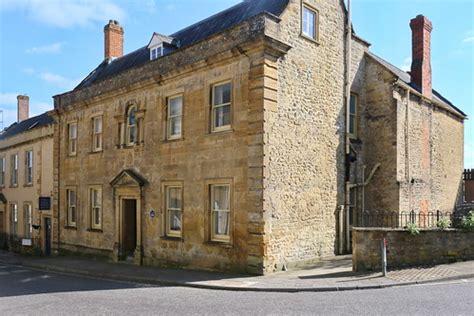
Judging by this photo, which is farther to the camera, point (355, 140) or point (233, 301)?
point (355, 140)

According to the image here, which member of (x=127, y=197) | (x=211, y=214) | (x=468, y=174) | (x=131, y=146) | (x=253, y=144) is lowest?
(x=211, y=214)

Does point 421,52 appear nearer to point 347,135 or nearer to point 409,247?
point 347,135

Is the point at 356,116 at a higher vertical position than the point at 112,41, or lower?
lower

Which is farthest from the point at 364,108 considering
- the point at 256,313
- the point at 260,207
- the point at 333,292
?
the point at 256,313

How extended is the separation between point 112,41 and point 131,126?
10297 mm

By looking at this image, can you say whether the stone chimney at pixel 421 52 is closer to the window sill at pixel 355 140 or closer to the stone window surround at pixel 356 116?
the stone window surround at pixel 356 116

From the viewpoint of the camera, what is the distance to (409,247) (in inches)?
495

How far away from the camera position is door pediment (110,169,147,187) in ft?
55.3

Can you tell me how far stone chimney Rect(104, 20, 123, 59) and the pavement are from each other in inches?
605

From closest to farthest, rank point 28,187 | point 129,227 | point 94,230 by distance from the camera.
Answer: point 129,227, point 94,230, point 28,187

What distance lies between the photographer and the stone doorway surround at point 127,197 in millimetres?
16859

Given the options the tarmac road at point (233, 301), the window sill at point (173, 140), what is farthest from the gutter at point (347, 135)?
the window sill at point (173, 140)

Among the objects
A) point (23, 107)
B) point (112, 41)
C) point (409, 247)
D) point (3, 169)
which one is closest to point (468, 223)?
point (409, 247)

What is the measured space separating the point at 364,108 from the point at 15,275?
15.9 m
